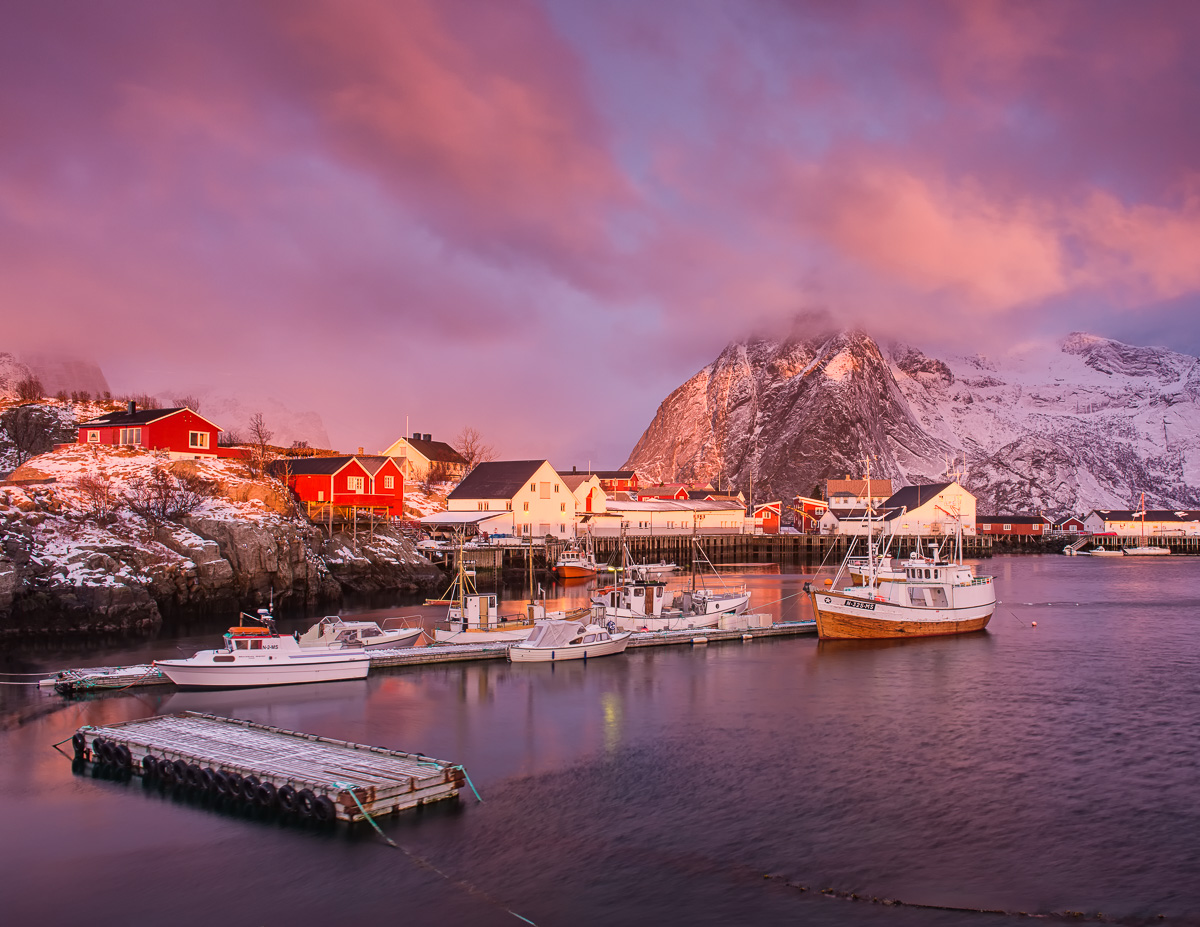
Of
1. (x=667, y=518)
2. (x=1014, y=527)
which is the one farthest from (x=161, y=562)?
(x=1014, y=527)

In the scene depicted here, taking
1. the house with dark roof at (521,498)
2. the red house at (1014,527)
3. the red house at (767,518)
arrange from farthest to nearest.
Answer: the red house at (1014,527) → the red house at (767,518) → the house with dark roof at (521,498)

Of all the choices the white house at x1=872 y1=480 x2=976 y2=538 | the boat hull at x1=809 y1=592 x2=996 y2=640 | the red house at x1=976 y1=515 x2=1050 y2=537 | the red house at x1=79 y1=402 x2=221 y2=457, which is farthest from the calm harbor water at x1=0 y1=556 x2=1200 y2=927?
the red house at x1=976 y1=515 x2=1050 y2=537

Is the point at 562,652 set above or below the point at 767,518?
below

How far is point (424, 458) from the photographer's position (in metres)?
121

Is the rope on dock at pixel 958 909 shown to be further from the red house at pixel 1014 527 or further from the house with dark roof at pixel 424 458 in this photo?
the red house at pixel 1014 527

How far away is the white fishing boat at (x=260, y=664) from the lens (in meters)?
31.1

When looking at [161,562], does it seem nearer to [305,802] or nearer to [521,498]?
[305,802]

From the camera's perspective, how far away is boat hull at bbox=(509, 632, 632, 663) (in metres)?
37.4

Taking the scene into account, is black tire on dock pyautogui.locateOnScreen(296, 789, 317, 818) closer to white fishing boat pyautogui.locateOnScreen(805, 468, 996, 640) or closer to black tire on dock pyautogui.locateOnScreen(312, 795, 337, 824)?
black tire on dock pyautogui.locateOnScreen(312, 795, 337, 824)

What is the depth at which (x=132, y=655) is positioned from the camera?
3725 cm

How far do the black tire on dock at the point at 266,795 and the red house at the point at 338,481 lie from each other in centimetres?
5640

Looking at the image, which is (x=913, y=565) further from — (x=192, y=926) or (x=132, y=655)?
(x=192, y=926)

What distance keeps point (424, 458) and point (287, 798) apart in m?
104

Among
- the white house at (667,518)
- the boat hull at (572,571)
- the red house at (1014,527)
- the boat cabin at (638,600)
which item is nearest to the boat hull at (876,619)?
the boat cabin at (638,600)
